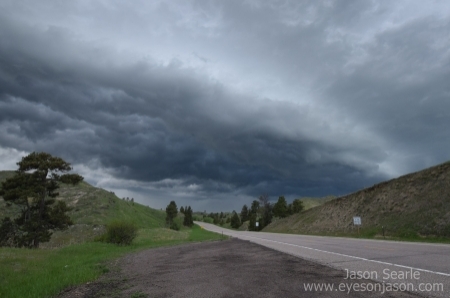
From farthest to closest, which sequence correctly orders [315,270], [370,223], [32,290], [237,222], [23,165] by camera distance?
[237,222] → [370,223] → [23,165] → [315,270] → [32,290]

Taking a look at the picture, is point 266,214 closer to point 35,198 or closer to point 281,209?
point 281,209

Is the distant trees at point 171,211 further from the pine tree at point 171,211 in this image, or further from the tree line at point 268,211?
the tree line at point 268,211

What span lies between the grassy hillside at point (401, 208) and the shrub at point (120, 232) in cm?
2466

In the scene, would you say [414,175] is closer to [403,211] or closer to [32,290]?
[403,211]

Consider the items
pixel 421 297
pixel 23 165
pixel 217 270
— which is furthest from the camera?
pixel 23 165

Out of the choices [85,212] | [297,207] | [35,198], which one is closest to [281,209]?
[297,207]

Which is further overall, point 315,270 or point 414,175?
point 414,175

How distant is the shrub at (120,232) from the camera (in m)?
31.3

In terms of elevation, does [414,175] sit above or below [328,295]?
above

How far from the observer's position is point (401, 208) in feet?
123

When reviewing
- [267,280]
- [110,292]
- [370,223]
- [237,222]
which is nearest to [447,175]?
[370,223]

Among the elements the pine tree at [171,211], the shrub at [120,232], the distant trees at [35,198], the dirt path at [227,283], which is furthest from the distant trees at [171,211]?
the dirt path at [227,283]

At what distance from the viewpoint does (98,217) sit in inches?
2633

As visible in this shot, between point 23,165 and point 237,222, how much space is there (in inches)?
3652
